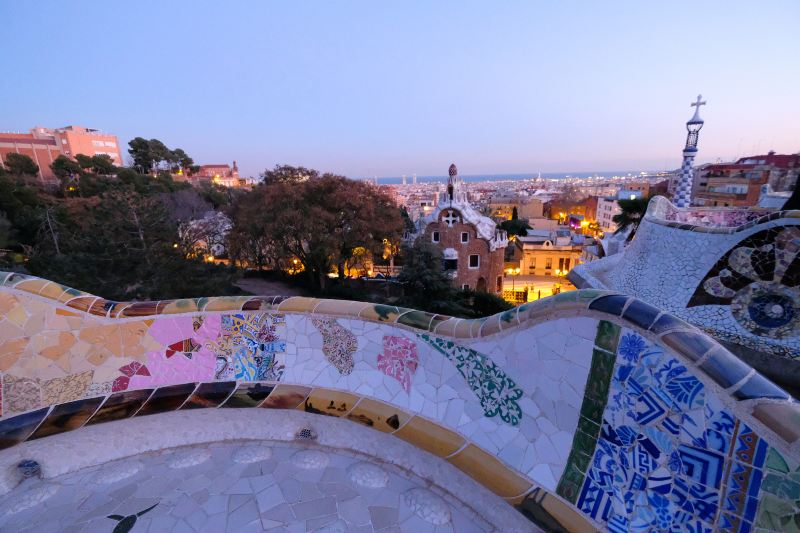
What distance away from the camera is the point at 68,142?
39.4 meters

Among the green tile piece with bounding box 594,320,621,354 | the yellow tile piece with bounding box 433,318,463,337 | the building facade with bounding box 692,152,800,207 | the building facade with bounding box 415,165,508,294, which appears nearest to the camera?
the green tile piece with bounding box 594,320,621,354

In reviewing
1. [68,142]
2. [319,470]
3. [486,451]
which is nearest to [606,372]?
[486,451]

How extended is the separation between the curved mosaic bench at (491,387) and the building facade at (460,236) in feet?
43.7

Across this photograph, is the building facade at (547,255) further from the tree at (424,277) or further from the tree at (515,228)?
the tree at (424,277)

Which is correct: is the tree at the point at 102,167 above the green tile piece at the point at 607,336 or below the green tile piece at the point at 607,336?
above

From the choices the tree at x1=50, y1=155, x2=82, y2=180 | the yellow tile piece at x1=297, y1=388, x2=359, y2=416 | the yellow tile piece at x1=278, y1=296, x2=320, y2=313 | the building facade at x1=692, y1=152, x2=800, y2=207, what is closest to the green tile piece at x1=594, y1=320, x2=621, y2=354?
the yellow tile piece at x1=297, y1=388, x2=359, y2=416

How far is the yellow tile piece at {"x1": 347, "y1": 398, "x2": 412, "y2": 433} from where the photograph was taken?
2.83 meters

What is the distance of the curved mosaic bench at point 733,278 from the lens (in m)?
4.94

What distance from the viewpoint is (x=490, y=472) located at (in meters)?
2.35

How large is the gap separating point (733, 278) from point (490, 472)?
5.66 m

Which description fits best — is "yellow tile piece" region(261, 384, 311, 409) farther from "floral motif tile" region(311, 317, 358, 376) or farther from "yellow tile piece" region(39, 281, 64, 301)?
"yellow tile piece" region(39, 281, 64, 301)

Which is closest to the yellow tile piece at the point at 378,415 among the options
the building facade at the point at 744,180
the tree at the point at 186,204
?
the tree at the point at 186,204

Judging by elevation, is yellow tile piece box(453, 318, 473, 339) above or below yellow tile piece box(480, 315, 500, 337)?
below

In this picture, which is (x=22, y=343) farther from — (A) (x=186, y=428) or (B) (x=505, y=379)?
(B) (x=505, y=379)
